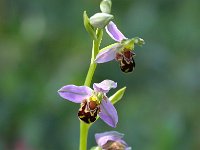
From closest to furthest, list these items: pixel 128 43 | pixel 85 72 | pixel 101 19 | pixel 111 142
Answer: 1. pixel 101 19
2. pixel 128 43
3. pixel 111 142
4. pixel 85 72

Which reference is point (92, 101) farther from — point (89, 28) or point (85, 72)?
point (85, 72)

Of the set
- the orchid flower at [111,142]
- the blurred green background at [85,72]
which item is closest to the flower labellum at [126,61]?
the orchid flower at [111,142]

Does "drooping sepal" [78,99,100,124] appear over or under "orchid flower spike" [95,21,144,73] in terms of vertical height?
under

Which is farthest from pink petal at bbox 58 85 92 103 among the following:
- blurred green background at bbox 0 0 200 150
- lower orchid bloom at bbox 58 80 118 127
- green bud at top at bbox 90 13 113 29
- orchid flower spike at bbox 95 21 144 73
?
blurred green background at bbox 0 0 200 150

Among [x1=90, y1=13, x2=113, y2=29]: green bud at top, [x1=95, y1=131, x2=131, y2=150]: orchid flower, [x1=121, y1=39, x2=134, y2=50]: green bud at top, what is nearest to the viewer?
[x1=90, y1=13, x2=113, y2=29]: green bud at top

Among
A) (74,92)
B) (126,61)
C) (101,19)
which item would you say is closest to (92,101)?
(74,92)

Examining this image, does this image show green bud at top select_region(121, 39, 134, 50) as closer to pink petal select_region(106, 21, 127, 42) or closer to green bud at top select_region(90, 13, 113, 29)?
pink petal select_region(106, 21, 127, 42)
